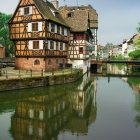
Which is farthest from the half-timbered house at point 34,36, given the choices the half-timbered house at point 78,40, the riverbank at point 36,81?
the half-timbered house at point 78,40

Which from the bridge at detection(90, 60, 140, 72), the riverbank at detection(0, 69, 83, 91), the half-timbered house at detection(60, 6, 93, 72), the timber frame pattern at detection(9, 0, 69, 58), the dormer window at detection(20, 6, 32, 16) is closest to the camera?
the riverbank at detection(0, 69, 83, 91)

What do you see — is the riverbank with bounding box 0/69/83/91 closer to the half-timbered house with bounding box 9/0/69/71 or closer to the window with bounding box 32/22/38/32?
the half-timbered house with bounding box 9/0/69/71

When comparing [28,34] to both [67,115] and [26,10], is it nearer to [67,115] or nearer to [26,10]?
[26,10]

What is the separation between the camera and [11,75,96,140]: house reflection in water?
58.9 feet

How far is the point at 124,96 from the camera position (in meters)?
32.5

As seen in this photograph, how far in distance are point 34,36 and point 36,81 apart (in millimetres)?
9979

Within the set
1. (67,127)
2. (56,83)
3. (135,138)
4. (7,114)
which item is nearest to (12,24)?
(56,83)

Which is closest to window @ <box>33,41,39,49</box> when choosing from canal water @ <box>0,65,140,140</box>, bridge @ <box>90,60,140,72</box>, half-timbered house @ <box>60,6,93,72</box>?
canal water @ <box>0,65,140,140</box>

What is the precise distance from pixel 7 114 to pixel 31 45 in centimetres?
2218

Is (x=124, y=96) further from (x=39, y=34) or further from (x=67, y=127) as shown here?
(x=39, y=34)

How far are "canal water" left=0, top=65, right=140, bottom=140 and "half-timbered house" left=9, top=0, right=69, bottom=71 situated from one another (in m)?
9.87

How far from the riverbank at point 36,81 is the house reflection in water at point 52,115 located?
3.01 m

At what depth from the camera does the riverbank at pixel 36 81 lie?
3175 cm

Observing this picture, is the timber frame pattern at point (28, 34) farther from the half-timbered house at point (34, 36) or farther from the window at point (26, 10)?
the window at point (26, 10)
